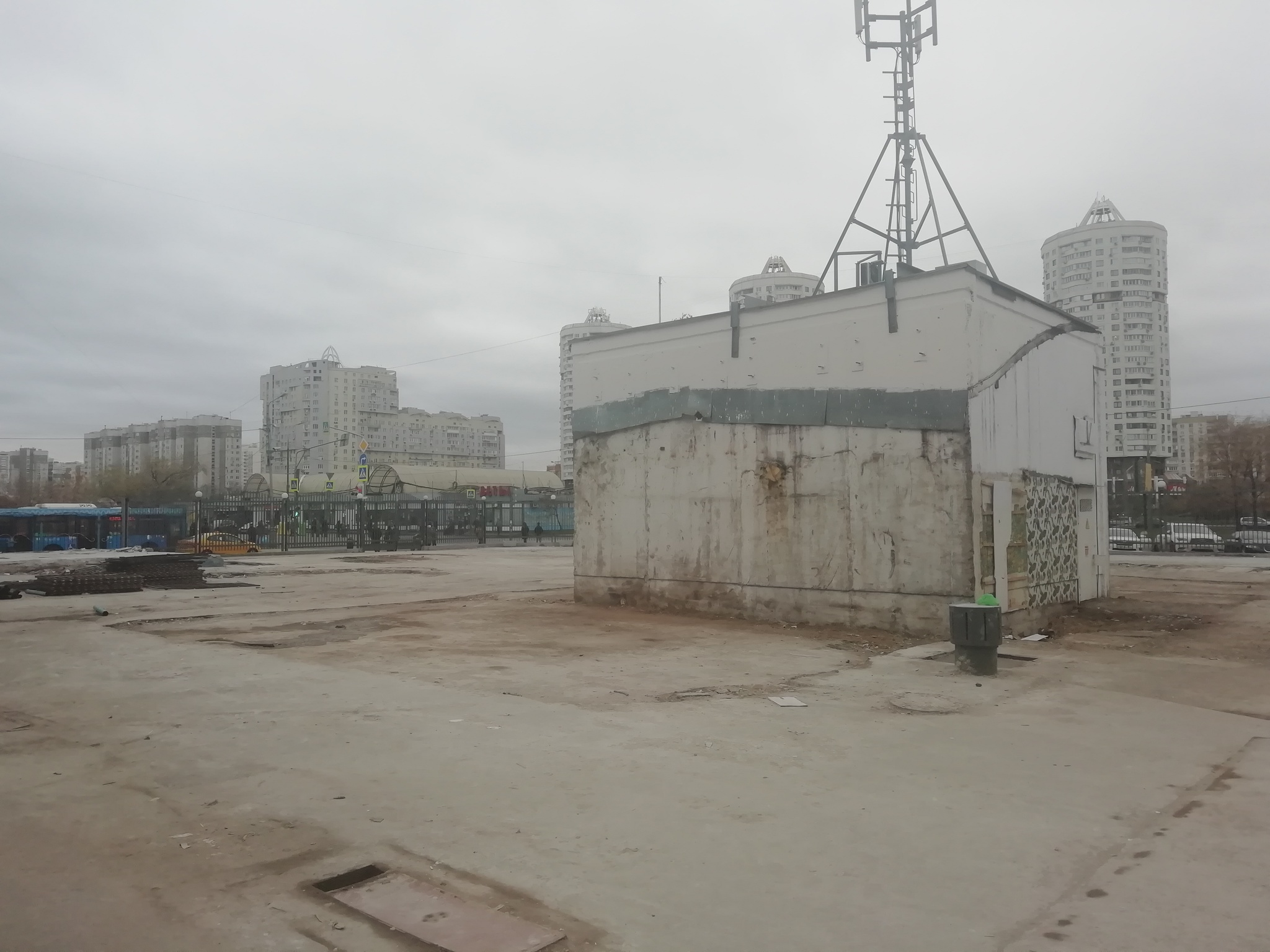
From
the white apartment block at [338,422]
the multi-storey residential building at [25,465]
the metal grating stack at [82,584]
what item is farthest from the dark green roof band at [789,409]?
the multi-storey residential building at [25,465]

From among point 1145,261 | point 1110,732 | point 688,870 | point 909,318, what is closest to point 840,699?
point 1110,732

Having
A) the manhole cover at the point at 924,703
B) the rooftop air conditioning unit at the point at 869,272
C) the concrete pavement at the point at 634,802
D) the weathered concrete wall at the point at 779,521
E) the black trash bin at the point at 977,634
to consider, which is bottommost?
the manhole cover at the point at 924,703

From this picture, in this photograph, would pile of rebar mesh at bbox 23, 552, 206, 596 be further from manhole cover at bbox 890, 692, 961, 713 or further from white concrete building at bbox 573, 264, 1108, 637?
manhole cover at bbox 890, 692, 961, 713

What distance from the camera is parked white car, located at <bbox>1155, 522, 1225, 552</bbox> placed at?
34594 millimetres

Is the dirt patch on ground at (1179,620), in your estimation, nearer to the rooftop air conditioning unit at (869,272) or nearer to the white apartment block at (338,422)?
the rooftop air conditioning unit at (869,272)

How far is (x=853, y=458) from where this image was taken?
13.7 meters

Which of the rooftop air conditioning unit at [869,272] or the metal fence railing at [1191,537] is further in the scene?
the metal fence railing at [1191,537]

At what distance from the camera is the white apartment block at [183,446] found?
92.8m

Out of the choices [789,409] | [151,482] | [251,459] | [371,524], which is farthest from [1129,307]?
[251,459]

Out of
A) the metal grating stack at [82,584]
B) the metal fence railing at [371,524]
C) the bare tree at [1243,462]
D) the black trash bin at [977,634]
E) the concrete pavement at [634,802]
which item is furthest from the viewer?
the bare tree at [1243,462]

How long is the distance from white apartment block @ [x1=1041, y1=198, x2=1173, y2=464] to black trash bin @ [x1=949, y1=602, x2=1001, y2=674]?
5807 centimetres

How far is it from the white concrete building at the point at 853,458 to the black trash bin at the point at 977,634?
2.86 meters

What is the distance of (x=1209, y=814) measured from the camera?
516cm

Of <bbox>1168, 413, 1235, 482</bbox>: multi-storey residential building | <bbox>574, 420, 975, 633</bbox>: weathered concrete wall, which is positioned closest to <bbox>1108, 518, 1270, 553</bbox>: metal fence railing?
<bbox>574, 420, 975, 633</bbox>: weathered concrete wall
